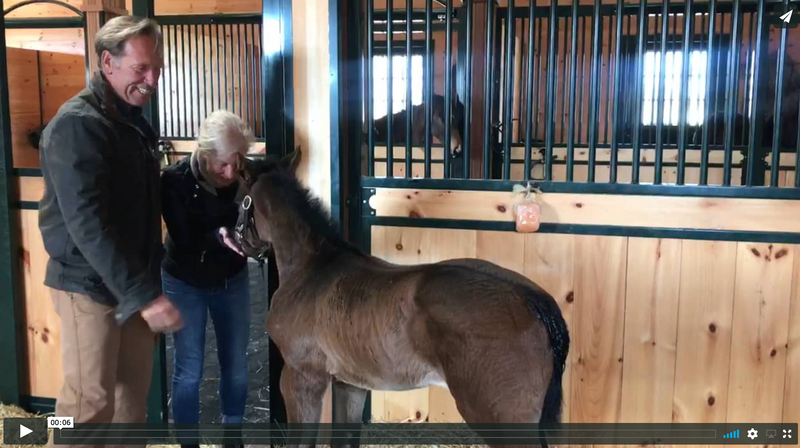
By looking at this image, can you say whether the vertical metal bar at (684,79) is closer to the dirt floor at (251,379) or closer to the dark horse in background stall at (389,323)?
the dark horse in background stall at (389,323)

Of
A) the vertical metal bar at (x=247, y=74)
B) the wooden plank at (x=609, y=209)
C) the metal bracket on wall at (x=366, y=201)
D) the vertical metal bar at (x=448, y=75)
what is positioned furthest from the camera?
the vertical metal bar at (x=247, y=74)

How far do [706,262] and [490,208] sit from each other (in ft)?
2.47

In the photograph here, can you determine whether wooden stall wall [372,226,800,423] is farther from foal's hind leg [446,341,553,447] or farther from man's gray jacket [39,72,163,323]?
man's gray jacket [39,72,163,323]

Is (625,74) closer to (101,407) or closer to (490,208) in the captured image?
(490,208)

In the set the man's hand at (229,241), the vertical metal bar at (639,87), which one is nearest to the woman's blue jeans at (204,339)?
the man's hand at (229,241)

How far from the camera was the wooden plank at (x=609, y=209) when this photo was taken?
2072 mm

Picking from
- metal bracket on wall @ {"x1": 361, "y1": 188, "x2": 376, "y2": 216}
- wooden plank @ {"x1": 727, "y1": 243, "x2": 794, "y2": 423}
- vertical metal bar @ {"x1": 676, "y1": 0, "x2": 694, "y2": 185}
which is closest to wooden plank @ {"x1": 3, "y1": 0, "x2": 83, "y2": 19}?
metal bracket on wall @ {"x1": 361, "y1": 188, "x2": 376, "y2": 216}

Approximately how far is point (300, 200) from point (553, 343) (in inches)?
36.7

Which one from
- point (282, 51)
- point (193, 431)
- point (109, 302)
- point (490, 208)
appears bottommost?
point (193, 431)

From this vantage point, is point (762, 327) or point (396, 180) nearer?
point (762, 327)

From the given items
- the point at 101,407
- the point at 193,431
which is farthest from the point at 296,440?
the point at 101,407

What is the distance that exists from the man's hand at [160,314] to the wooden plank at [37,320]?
1321 millimetres

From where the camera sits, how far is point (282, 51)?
7.68ft

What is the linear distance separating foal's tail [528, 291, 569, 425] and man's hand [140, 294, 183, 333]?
37.2 inches
